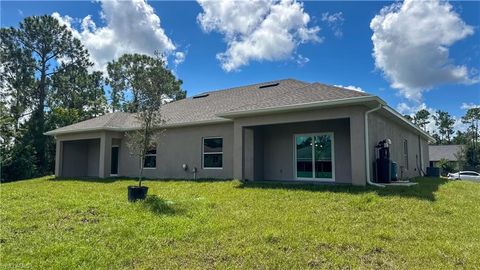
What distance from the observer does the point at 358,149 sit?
10703 millimetres

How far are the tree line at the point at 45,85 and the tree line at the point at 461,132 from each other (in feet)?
115

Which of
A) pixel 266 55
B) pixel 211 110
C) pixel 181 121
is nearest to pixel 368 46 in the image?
pixel 266 55

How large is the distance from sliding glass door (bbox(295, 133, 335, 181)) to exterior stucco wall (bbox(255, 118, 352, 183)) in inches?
7.0

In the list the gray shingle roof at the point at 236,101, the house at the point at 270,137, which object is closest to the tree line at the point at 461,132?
the house at the point at 270,137

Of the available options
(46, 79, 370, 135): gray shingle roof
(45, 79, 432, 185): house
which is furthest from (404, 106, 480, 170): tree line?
(46, 79, 370, 135): gray shingle roof

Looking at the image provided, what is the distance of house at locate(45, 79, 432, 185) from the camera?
1123 cm

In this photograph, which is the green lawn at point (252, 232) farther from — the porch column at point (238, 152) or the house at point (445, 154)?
the house at point (445, 154)

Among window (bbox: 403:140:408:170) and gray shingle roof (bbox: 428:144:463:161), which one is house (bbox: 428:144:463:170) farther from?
window (bbox: 403:140:408:170)

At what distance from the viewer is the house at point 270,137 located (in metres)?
11.2

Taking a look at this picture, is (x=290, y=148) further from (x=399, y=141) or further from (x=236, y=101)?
(x=399, y=141)

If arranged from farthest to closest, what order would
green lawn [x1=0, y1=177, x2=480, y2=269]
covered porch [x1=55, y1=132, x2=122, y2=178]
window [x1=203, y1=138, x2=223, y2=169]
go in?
covered porch [x1=55, y1=132, x2=122, y2=178], window [x1=203, y1=138, x2=223, y2=169], green lawn [x1=0, y1=177, x2=480, y2=269]

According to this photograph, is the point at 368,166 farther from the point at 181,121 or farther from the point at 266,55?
the point at 266,55

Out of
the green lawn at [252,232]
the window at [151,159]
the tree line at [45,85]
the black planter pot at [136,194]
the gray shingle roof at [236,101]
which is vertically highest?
the tree line at [45,85]

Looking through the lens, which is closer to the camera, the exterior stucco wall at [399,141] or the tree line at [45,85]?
the exterior stucco wall at [399,141]
